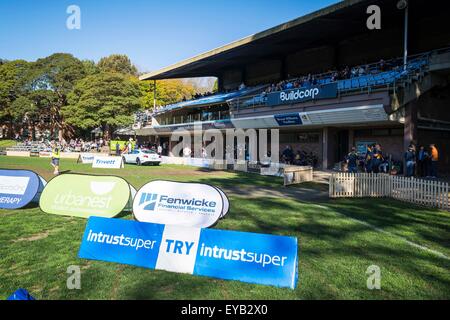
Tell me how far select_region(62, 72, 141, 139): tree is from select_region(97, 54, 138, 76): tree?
3261 centimetres

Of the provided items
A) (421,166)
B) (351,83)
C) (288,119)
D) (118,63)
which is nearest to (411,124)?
(421,166)

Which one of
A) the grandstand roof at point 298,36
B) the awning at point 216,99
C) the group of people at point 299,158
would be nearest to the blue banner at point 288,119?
the group of people at point 299,158

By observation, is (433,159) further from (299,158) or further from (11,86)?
(11,86)

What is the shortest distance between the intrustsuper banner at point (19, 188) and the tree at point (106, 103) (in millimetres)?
43053

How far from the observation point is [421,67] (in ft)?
66.9

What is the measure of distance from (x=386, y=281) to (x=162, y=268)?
3621 millimetres

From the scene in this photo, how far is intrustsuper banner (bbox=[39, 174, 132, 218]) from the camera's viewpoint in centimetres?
928

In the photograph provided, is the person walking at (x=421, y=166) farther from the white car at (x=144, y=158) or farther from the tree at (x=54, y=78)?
the tree at (x=54, y=78)

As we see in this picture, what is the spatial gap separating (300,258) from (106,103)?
52033mm

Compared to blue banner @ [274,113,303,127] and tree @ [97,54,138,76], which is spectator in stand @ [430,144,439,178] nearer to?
blue banner @ [274,113,303,127]

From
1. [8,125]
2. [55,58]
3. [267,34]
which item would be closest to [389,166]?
[267,34]
